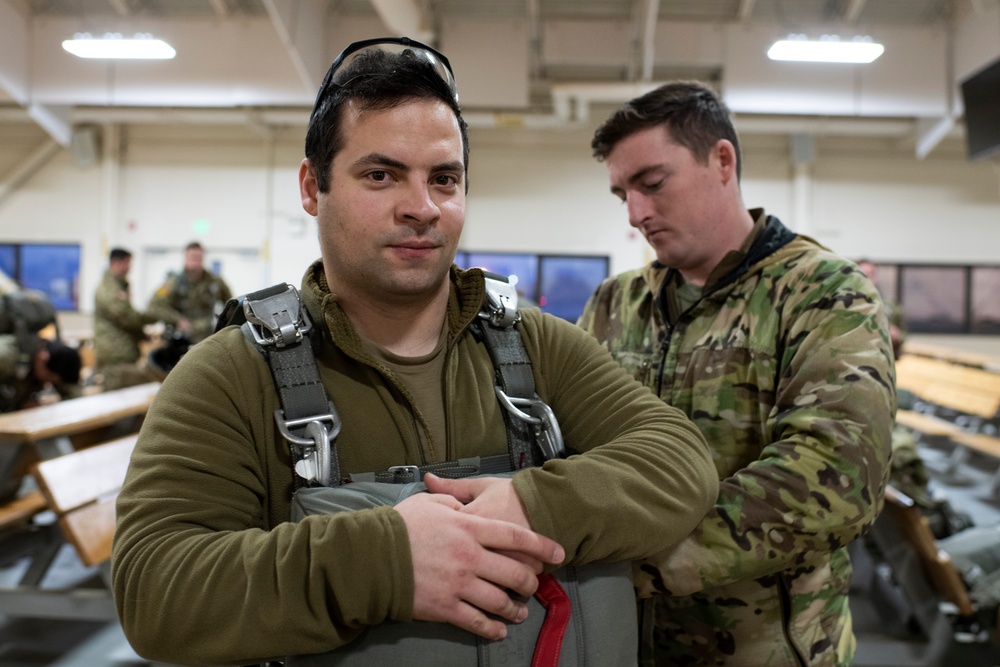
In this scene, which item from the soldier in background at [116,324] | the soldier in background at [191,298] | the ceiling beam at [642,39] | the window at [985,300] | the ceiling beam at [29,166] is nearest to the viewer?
the soldier in background at [116,324]

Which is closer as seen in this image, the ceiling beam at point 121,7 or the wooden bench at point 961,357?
the wooden bench at point 961,357

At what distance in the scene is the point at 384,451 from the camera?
1.07m

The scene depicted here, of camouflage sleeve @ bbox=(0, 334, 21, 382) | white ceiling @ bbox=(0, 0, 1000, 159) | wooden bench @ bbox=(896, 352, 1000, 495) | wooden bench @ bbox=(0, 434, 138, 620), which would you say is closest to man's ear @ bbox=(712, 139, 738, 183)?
wooden bench @ bbox=(0, 434, 138, 620)

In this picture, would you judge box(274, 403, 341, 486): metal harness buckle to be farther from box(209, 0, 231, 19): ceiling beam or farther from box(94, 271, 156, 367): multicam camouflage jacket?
box(209, 0, 231, 19): ceiling beam

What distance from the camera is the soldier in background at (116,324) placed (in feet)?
24.2

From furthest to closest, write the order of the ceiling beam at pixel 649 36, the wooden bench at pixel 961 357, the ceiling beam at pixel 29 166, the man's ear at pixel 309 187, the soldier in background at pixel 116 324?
the ceiling beam at pixel 29 166 < the ceiling beam at pixel 649 36 < the wooden bench at pixel 961 357 < the soldier in background at pixel 116 324 < the man's ear at pixel 309 187

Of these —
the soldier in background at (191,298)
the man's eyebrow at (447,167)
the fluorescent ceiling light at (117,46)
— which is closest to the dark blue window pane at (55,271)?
the fluorescent ceiling light at (117,46)

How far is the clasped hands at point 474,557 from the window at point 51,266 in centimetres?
1367

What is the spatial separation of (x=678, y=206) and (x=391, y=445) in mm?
958

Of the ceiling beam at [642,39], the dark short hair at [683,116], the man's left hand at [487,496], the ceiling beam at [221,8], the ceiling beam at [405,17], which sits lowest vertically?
the man's left hand at [487,496]

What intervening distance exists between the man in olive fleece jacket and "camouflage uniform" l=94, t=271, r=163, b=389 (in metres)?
6.84

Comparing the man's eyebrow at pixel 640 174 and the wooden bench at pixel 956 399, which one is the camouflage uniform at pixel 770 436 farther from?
the wooden bench at pixel 956 399

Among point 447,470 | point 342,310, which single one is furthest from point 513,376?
point 342,310

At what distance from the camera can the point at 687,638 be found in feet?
4.77
